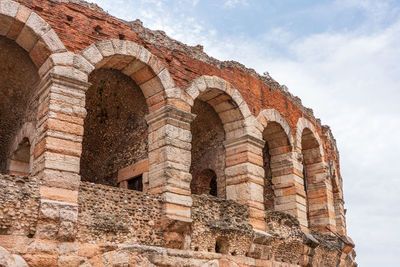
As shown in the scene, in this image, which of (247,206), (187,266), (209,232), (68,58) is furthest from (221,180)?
(68,58)

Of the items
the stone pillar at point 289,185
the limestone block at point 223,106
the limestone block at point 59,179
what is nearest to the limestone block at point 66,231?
the limestone block at point 59,179

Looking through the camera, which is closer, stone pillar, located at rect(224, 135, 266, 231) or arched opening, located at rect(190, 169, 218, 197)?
stone pillar, located at rect(224, 135, 266, 231)

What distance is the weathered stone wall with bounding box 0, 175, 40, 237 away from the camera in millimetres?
6922

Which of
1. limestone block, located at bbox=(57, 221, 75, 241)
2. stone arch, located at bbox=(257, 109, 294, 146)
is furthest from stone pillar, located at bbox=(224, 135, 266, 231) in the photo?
limestone block, located at bbox=(57, 221, 75, 241)

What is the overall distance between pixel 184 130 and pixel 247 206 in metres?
2.19

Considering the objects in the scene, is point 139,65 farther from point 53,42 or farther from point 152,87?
point 53,42

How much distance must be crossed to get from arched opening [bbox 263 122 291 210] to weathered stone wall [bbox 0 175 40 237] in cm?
668

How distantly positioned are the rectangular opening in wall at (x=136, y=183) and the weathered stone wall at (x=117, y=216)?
1022mm

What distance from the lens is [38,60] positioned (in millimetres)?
8477

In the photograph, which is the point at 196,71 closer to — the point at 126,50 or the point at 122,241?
the point at 126,50

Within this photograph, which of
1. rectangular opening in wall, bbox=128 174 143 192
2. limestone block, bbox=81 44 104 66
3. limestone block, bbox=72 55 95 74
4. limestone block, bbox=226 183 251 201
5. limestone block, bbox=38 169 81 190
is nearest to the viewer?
limestone block, bbox=38 169 81 190

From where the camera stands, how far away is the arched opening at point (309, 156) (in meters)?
14.0

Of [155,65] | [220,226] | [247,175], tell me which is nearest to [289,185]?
[247,175]

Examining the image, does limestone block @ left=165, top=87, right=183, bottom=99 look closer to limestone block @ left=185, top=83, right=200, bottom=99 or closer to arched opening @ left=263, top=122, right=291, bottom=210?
limestone block @ left=185, top=83, right=200, bottom=99
